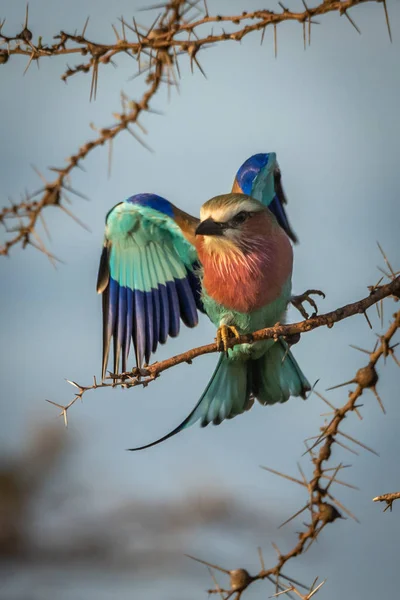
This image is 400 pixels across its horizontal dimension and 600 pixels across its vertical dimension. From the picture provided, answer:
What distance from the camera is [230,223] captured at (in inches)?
150

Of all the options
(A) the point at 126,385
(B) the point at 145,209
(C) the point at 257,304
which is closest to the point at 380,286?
(A) the point at 126,385

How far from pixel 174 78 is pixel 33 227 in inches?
15.9

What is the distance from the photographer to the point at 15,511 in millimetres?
6832

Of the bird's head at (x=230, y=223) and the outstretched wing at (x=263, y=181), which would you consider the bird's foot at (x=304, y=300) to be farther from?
the outstretched wing at (x=263, y=181)

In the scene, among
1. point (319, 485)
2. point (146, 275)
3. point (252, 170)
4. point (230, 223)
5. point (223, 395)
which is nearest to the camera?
point (319, 485)

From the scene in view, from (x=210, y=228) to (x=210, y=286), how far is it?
0.21 metres

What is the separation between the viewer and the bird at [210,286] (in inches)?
148

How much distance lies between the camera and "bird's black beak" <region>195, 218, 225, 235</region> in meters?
3.73

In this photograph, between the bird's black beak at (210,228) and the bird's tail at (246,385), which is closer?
the bird's black beak at (210,228)

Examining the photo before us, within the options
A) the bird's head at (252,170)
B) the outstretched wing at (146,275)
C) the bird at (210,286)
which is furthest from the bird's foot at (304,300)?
the bird's head at (252,170)

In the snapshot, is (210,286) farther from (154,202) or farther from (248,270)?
(154,202)

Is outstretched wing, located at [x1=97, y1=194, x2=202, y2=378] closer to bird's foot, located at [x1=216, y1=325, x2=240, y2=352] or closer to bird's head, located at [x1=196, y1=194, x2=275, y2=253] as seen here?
bird's head, located at [x1=196, y1=194, x2=275, y2=253]

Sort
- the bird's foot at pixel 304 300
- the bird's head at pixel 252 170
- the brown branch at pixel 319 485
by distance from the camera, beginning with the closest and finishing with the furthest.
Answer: the brown branch at pixel 319 485 < the bird's foot at pixel 304 300 < the bird's head at pixel 252 170

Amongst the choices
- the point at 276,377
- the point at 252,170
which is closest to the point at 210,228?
the point at 276,377
